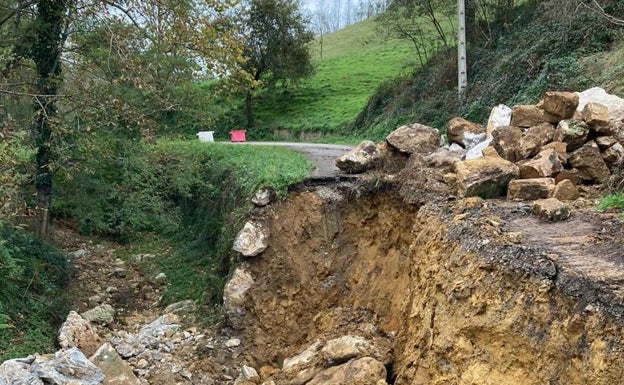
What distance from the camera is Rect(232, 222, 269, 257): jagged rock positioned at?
33.4ft

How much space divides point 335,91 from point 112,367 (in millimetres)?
32599

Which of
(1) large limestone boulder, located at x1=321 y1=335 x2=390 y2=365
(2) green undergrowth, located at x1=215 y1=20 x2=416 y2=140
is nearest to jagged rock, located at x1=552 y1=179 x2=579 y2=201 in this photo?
(1) large limestone boulder, located at x1=321 y1=335 x2=390 y2=365

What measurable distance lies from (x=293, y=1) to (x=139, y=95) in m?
25.1

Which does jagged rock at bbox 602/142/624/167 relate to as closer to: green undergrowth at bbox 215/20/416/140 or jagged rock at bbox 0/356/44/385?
jagged rock at bbox 0/356/44/385

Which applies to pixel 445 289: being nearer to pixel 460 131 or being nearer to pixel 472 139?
pixel 472 139

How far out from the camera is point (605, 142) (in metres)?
8.38

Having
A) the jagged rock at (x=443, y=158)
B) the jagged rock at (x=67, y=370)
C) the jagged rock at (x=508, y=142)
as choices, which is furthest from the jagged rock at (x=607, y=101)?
the jagged rock at (x=67, y=370)

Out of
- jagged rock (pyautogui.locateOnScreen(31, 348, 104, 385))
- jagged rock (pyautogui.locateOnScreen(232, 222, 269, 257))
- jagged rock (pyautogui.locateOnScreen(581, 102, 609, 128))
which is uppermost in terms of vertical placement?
jagged rock (pyautogui.locateOnScreen(581, 102, 609, 128))

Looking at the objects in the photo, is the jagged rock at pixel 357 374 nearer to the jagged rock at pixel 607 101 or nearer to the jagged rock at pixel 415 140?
the jagged rock at pixel 415 140

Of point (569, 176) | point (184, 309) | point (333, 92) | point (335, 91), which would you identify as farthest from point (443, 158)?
point (335, 91)

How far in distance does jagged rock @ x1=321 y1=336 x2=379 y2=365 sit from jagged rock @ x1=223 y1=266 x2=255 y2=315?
2.34 m

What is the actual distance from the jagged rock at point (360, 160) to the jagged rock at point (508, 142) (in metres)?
2.74

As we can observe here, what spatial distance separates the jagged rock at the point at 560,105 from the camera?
8.81m

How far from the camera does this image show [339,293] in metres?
9.95
